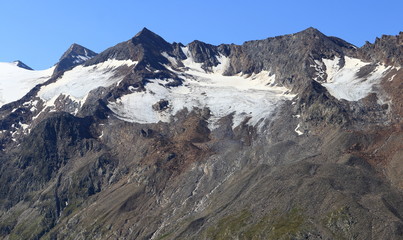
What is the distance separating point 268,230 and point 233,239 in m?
13.4

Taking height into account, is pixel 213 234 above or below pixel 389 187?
below

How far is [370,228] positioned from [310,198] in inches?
1117

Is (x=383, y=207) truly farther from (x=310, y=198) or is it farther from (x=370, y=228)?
(x=310, y=198)

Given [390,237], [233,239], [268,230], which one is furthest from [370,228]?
[233,239]

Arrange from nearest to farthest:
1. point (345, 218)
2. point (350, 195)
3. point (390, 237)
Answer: point (390, 237) → point (345, 218) → point (350, 195)

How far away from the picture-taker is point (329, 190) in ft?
649

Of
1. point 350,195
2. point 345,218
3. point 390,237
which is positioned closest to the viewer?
point 390,237

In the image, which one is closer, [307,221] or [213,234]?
[307,221]

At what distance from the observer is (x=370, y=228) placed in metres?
173

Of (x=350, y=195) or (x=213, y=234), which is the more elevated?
(x=350, y=195)

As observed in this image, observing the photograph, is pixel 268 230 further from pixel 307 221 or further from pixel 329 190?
pixel 329 190

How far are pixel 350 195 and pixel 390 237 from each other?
2898cm

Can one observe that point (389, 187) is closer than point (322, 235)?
No

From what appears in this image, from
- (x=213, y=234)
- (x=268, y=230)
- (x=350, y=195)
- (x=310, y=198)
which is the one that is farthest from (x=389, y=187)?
(x=213, y=234)
